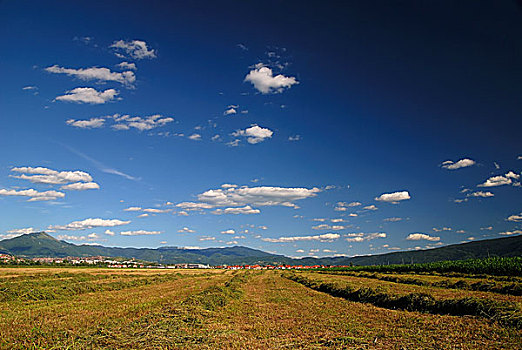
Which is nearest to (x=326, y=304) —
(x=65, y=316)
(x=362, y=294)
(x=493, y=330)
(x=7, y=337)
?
(x=362, y=294)

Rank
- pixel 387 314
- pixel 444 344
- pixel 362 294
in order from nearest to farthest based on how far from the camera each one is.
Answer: pixel 444 344
pixel 387 314
pixel 362 294

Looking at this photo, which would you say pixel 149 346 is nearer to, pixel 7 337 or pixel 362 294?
pixel 7 337

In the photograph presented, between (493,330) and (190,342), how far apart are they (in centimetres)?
782

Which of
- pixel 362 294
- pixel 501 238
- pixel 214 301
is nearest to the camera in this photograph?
pixel 214 301

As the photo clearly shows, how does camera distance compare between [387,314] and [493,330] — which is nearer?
[493,330]

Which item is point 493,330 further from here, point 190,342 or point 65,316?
point 65,316

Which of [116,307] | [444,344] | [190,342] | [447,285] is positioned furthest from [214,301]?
[447,285]

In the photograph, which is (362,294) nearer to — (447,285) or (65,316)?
(447,285)

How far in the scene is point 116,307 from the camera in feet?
49.4

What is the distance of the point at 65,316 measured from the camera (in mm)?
12539

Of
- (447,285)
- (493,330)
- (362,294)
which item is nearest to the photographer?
(493,330)

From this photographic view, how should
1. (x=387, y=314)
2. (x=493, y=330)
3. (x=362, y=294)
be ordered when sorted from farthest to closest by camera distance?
(x=362, y=294), (x=387, y=314), (x=493, y=330)

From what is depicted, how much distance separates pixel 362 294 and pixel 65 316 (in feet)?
42.1

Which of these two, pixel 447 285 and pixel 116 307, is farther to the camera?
pixel 447 285
